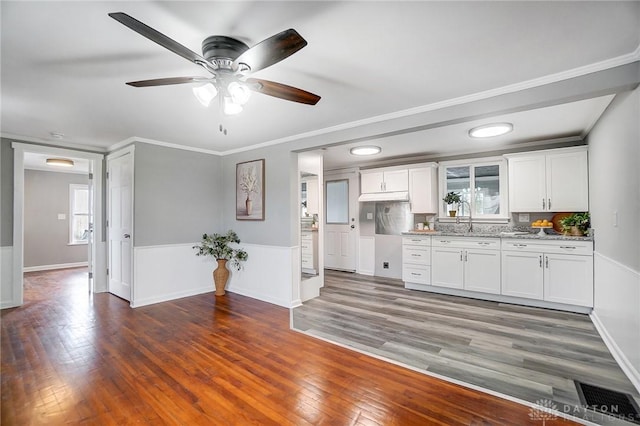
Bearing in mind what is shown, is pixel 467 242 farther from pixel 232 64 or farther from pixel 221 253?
pixel 232 64

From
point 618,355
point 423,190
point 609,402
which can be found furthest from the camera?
point 423,190

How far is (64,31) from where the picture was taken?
5.84ft

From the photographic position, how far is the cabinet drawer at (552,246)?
3668 millimetres

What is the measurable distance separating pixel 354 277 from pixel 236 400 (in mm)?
4196

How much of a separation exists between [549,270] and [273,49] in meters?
4.33

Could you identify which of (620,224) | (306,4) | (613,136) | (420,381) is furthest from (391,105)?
(420,381)

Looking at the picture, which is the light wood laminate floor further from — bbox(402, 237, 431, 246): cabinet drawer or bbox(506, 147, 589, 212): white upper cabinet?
bbox(506, 147, 589, 212): white upper cabinet

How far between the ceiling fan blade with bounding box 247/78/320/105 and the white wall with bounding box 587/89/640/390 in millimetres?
2370

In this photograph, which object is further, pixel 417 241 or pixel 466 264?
pixel 417 241

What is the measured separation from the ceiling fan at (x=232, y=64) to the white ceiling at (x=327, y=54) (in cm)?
11

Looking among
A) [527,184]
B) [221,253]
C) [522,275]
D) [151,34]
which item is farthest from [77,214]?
[527,184]

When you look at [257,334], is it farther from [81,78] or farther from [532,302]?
[532,302]

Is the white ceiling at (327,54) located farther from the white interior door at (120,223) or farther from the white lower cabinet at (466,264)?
the white lower cabinet at (466,264)

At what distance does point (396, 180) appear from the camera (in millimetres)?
5711
